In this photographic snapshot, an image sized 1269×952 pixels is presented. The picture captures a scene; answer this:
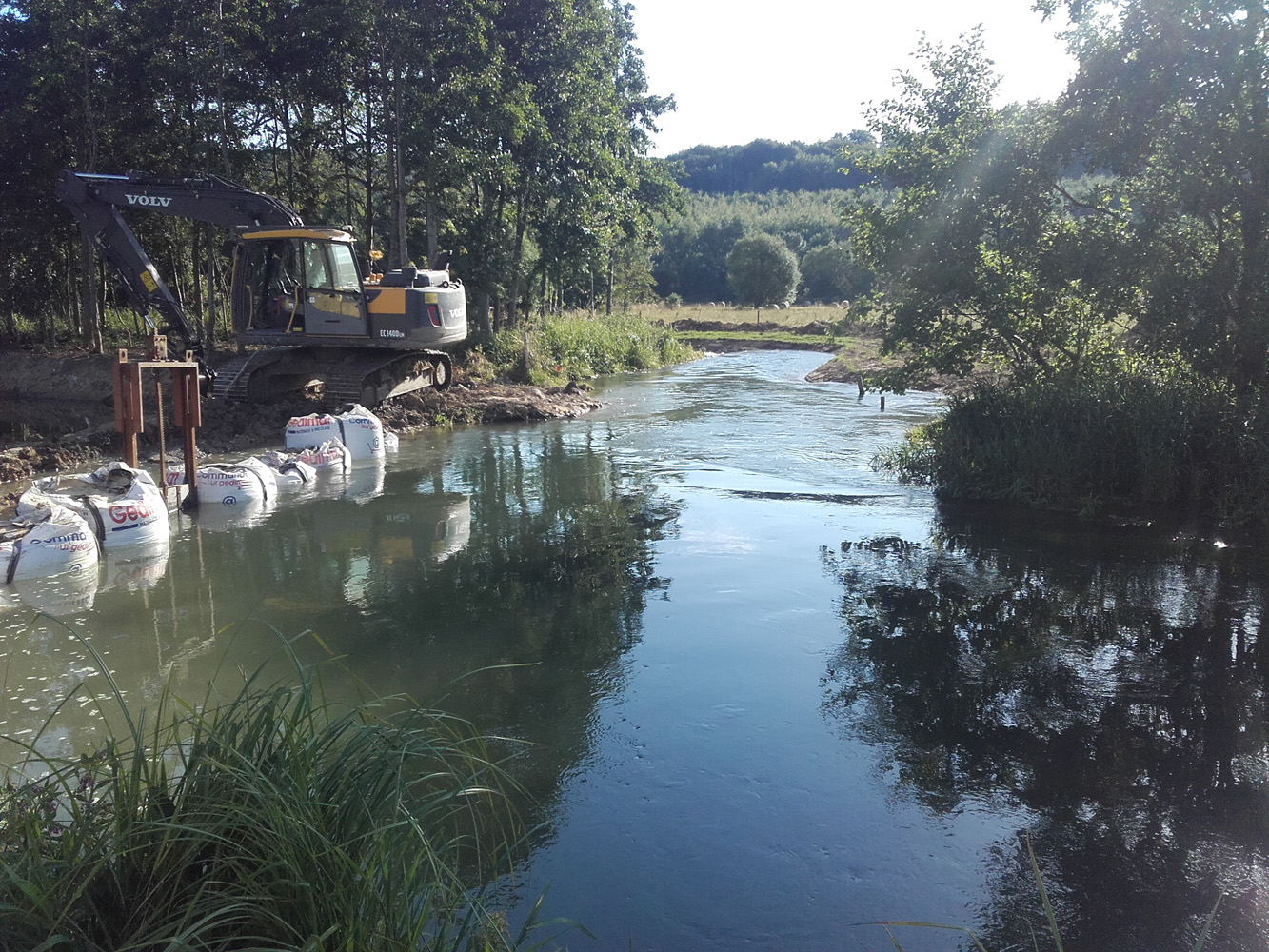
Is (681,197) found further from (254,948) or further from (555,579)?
(254,948)

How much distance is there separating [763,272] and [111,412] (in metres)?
60.0

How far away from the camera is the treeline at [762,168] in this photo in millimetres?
174500

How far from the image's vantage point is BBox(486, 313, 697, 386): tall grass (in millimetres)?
25297

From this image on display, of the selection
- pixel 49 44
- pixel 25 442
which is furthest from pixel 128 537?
pixel 49 44

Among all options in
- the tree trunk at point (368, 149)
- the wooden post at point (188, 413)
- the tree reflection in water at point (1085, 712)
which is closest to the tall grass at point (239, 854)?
the tree reflection in water at point (1085, 712)

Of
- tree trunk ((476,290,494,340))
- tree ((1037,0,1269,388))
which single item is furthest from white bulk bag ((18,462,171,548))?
tree trunk ((476,290,494,340))

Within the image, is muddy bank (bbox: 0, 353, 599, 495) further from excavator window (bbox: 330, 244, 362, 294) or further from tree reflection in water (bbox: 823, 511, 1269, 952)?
tree reflection in water (bbox: 823, 511, 1269, 952)

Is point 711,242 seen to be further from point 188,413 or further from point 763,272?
point 188,413

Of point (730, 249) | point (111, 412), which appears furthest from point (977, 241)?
point (730, 249)

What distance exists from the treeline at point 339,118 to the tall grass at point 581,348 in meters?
1.39

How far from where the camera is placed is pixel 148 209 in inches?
662

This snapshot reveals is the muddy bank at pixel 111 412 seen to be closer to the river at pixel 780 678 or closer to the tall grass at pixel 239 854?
the river at pixel 780 678

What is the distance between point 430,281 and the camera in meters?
18.1

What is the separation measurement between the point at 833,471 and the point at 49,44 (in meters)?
19.6
